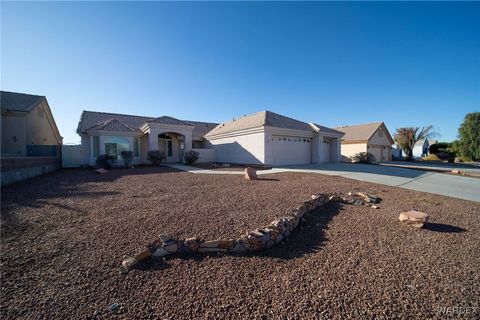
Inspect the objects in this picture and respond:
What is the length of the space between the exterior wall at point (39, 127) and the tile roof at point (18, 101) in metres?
0.72

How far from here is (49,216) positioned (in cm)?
474

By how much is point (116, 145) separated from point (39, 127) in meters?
8.38

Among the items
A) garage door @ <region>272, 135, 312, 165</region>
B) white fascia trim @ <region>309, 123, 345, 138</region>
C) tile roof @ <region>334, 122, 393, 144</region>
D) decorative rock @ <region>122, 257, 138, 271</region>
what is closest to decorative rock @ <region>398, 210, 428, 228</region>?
decorative rock @ <region>122, 257, 138, 271</region>

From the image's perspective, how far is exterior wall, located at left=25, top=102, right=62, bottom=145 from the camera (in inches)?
637

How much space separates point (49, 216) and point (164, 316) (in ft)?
15.4

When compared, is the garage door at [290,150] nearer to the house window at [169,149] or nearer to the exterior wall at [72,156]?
the house window at [169,149]

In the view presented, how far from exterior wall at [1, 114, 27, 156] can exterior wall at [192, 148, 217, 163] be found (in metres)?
13.3

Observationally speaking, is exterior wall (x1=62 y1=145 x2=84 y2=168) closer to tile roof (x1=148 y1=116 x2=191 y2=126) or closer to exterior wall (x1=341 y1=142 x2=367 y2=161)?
tile roof (x1=148 y1=116 x2=191 y2=126)

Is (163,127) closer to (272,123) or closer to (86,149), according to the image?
(86,149)

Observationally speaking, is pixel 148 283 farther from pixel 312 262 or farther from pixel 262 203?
pixel 262 203

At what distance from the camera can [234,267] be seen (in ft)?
9.67

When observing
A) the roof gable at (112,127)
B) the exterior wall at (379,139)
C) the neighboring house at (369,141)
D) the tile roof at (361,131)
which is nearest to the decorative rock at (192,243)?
the roof gable at (112,127)

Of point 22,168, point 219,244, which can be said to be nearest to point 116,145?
point 22,168

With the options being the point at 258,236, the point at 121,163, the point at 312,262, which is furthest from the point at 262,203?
the point at 121,163
